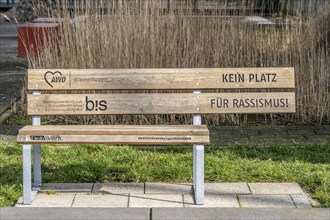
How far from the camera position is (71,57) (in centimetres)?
752

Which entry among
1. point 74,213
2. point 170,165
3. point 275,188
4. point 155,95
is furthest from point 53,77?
point 275,188

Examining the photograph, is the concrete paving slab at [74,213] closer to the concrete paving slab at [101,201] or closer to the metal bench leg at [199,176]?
the concrete paving slab at [101,201]

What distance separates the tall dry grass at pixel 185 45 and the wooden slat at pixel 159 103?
221cm

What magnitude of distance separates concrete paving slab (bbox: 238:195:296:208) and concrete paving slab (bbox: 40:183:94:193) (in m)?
1.03

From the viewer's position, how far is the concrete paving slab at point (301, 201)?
474cm

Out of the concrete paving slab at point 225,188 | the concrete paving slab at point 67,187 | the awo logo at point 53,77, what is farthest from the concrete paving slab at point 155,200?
the awo logo at point 53,77

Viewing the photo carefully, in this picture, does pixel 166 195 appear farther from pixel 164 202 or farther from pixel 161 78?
pixel 161 78

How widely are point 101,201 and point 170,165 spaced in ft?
3.08

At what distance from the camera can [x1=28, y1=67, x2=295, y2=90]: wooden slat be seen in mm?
5066

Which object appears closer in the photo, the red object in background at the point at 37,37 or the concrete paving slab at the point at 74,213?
the concrete paving slab at the point at 74,213

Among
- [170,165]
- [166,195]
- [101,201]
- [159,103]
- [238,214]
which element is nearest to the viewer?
[238,214]

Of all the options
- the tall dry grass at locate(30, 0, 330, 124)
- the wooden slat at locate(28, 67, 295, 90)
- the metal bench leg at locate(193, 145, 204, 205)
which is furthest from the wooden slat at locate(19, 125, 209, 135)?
the tall dry grass at locate(30, 0, 330, 124)

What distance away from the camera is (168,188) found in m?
5.11

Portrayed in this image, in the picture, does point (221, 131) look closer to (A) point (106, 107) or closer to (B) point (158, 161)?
(B) point (158, 161)
